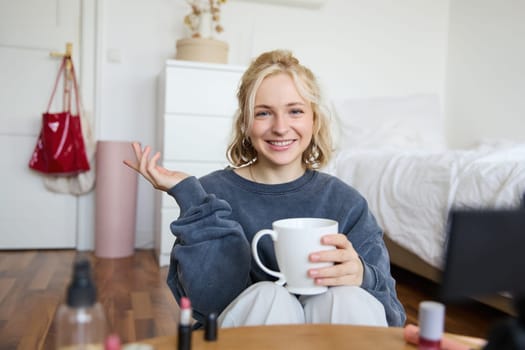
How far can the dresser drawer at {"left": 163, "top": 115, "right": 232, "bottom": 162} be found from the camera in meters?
2.71

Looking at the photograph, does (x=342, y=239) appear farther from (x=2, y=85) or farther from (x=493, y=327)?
(x=2, y=85)

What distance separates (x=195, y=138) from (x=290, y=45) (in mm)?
1032

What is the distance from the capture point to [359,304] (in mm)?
756

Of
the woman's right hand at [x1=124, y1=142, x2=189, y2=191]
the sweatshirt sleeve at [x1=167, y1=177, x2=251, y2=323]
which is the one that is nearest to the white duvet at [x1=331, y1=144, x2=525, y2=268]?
the sweatshirt sleeve at [x1=167, y1=177, x2=251, y2=323]

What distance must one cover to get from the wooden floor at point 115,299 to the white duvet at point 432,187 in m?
0.26

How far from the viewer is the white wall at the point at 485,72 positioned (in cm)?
306

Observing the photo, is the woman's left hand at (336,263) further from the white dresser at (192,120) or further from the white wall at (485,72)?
the white wall at (485,72)

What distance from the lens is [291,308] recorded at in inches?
30.2

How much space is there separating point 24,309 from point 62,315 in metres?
1.67

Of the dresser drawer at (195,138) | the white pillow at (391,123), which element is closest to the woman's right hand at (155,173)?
the dresser drawer at (195,138)

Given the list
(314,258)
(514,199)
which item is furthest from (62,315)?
(514,199)

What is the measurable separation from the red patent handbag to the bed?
1.37 meters

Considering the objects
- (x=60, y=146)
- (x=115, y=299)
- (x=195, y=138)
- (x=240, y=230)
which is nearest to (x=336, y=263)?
(x=240, y=230)

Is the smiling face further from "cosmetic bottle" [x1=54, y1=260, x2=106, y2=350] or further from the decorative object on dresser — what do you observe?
the decorative object on dresser
